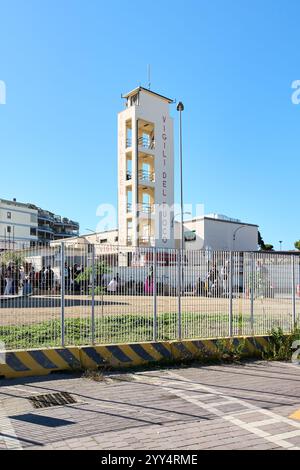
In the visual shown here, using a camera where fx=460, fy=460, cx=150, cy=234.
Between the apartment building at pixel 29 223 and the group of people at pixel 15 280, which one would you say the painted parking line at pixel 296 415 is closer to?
the group of people at pixel 15 280

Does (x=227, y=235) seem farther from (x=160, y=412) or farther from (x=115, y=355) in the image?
(x=160, y=412)

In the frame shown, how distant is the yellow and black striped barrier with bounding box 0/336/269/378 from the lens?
8305 millimetres

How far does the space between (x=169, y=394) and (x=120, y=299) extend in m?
2.60

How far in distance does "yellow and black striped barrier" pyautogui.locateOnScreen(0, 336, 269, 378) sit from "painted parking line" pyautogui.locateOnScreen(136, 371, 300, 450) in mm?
739

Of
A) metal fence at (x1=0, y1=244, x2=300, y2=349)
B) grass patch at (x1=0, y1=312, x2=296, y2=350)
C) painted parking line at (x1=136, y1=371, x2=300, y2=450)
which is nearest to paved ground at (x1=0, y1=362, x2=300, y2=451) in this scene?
painted parking line at (x1=136, y1=371, x2=300, y2=450)

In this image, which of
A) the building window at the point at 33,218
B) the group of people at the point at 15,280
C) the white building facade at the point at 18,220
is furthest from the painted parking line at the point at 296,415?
the building window at the point at 33,218

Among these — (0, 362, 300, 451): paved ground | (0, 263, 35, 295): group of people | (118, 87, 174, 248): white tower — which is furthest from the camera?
(118, 87, 174, 248): white tower

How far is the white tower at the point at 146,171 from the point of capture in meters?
46.3

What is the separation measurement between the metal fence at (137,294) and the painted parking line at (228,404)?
1434 millimetres

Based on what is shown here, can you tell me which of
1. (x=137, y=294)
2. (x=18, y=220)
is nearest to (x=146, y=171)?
(x=137, y=294)

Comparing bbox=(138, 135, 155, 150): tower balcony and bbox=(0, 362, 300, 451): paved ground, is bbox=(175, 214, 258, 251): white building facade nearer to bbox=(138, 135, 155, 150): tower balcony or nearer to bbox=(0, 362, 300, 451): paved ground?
bbox=(138, 135, 155, 150): tower balcony

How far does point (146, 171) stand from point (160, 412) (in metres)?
42.3

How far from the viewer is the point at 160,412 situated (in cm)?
620

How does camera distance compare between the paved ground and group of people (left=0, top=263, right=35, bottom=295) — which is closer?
the paved ground
